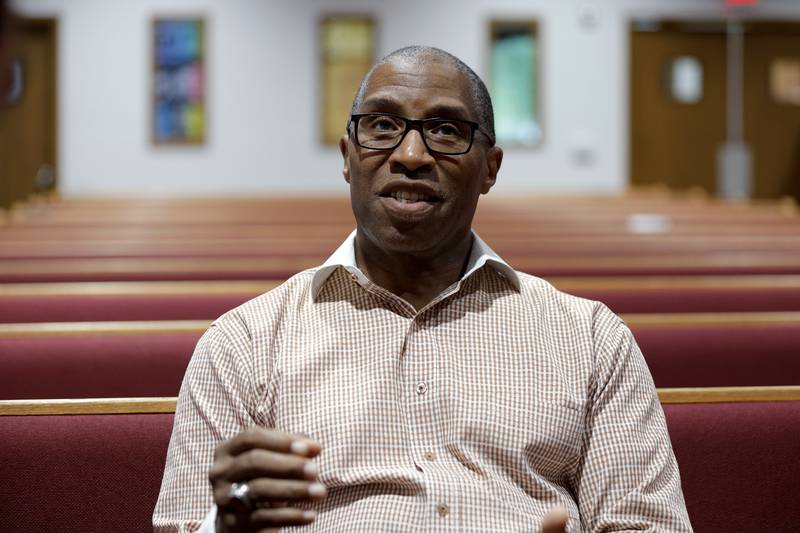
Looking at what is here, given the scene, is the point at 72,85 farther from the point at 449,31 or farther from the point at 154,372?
the point at 154,372

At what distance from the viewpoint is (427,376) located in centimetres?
97

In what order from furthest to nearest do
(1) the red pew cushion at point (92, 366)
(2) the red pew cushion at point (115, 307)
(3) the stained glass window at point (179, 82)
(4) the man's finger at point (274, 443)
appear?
(3) the stained glass window at point (179, 82) < (2) the red pew cushion at point (115, 307) < (1) the red pew cushion at point (92, 366) < (4) the man's finger at point (274, 443)

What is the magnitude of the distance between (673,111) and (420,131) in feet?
20.1

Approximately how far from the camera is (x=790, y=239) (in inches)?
123

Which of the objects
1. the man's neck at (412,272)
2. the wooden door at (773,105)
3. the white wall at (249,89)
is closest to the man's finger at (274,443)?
the man's neck at (412,272)

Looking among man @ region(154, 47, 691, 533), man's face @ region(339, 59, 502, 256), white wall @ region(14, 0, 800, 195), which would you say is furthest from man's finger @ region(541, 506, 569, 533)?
white wall @ region(14, 0, 800, 195)

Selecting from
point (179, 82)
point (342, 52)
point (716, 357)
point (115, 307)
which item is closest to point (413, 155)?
point (716, 357)

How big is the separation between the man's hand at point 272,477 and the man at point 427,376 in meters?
0.03

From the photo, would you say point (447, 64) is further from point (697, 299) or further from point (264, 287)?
point (697, 299)

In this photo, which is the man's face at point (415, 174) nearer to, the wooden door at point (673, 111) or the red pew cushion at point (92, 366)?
the red pew cushion at point (92, 366)

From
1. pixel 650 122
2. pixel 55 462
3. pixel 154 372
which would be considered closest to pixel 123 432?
pixel 55 462

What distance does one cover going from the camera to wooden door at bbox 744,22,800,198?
6797mm

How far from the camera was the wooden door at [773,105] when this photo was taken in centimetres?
680

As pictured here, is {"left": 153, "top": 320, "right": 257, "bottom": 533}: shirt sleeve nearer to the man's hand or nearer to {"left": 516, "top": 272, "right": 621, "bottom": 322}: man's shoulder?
the man's hand
